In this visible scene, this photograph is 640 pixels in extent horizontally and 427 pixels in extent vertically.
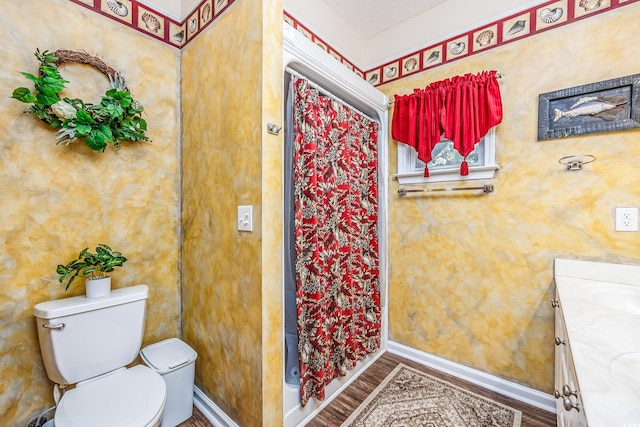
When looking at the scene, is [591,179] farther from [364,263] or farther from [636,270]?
[364,263]

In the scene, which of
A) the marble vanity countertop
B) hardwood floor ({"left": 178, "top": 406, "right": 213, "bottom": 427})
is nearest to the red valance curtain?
the marble vanity countertop

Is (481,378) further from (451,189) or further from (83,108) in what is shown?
(83,108)

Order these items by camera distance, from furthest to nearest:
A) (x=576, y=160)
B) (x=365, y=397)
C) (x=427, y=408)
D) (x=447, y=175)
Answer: (x=447, y=175)
(x=365, y=397)
(x=427, y=408)
(x=576, y=160)

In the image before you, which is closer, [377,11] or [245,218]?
[245,218]

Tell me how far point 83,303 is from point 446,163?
2367 mm

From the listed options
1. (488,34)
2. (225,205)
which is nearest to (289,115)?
(225,205)

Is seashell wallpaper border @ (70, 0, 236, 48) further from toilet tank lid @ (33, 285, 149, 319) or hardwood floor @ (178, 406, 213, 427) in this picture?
hardwood floor @ (178, 406, 213, 427)

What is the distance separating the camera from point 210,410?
1567mm

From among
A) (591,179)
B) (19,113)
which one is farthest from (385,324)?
(19,113)

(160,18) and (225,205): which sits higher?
(160,18)

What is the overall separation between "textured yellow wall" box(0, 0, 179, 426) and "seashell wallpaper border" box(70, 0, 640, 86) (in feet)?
0.30

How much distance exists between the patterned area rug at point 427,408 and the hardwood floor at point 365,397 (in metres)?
0.04

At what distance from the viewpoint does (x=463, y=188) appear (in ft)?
6.13

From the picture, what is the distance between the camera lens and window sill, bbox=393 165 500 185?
1.78 metres
